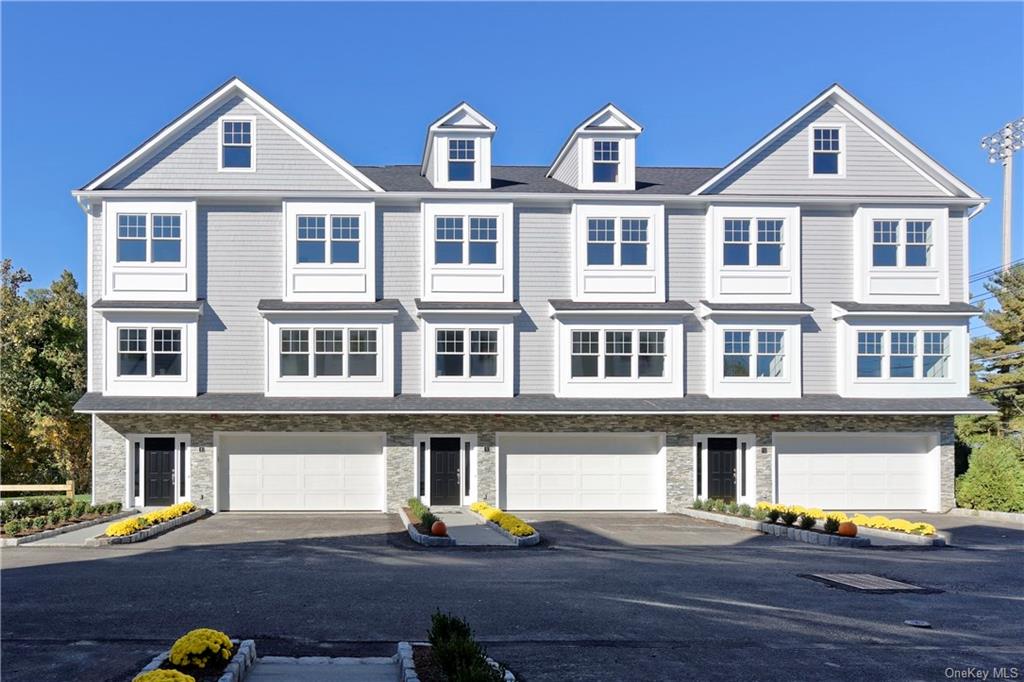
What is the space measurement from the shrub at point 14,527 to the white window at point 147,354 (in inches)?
Answer: 275

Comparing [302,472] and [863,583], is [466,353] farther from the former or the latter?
[863,583]

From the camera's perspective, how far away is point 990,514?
27.2 metres

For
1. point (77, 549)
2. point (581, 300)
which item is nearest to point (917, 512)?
point (581, 300)

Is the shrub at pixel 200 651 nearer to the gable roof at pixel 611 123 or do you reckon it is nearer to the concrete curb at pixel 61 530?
the concrete curb at pixel 61 530

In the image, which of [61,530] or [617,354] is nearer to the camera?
[61,530]

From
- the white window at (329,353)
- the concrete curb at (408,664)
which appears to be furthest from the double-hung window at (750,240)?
the concrete curb at (408,664)

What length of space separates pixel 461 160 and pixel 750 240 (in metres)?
10.2

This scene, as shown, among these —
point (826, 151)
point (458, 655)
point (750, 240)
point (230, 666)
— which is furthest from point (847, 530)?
point (230, 666)

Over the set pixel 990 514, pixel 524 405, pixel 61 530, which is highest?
pixel 524 405

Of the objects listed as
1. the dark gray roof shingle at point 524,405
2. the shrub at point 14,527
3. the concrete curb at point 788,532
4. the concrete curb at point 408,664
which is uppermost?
the dark gray roof shingle at point 524,405

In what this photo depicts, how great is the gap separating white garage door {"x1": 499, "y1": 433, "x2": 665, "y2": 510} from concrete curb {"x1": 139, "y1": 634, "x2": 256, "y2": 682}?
18.7 metres

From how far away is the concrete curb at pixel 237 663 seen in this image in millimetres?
8695

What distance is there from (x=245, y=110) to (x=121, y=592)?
1840 centimetres

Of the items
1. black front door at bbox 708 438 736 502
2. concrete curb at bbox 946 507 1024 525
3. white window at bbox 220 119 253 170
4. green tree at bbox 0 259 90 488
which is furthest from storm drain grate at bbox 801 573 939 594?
green tree at bbox 0 259 90 488
